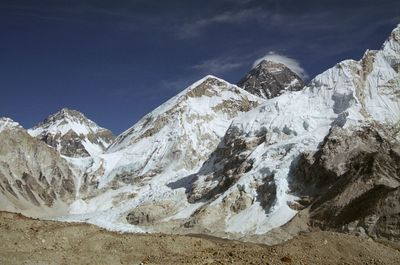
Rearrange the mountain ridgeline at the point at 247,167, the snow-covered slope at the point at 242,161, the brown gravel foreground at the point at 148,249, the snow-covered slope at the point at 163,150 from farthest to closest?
the snow-covered slope at the point at 163,150, the snow-covered slope at the point at 242,161, the mountain ridgeline at the point at 247,167, the brown gravel foreground at the point at 148,249

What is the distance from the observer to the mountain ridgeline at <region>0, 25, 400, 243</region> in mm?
81625

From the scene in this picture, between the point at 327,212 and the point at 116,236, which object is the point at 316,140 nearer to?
the point at 327,212

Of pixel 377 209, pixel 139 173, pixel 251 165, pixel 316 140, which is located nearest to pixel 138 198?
pixel 139 173

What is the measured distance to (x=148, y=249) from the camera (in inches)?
970

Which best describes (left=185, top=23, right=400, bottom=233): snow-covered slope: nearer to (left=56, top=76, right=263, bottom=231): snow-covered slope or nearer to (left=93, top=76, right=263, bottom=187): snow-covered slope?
(left=56, top=76, right=263, bottom=231): snow-covered slope

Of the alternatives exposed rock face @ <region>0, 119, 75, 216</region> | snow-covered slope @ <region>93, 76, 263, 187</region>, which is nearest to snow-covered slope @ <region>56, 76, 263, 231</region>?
snow-covered slope @ <region>93, 76, 263, 187</region>

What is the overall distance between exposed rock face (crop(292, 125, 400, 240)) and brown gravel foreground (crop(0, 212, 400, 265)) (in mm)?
38770

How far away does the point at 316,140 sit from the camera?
10338 cm

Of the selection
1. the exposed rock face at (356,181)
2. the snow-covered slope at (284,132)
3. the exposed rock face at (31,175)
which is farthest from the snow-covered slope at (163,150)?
the exposed rock face at (356,181)

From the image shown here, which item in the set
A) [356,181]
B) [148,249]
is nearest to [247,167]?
[356,181]

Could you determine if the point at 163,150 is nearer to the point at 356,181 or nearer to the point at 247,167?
the point at 247,167

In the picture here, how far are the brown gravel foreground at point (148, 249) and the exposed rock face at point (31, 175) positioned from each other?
427ft

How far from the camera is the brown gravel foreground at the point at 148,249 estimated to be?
75.0 ft

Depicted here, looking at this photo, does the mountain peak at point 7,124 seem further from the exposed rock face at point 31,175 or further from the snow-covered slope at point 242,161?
the snow-covered slope at point 242,161
